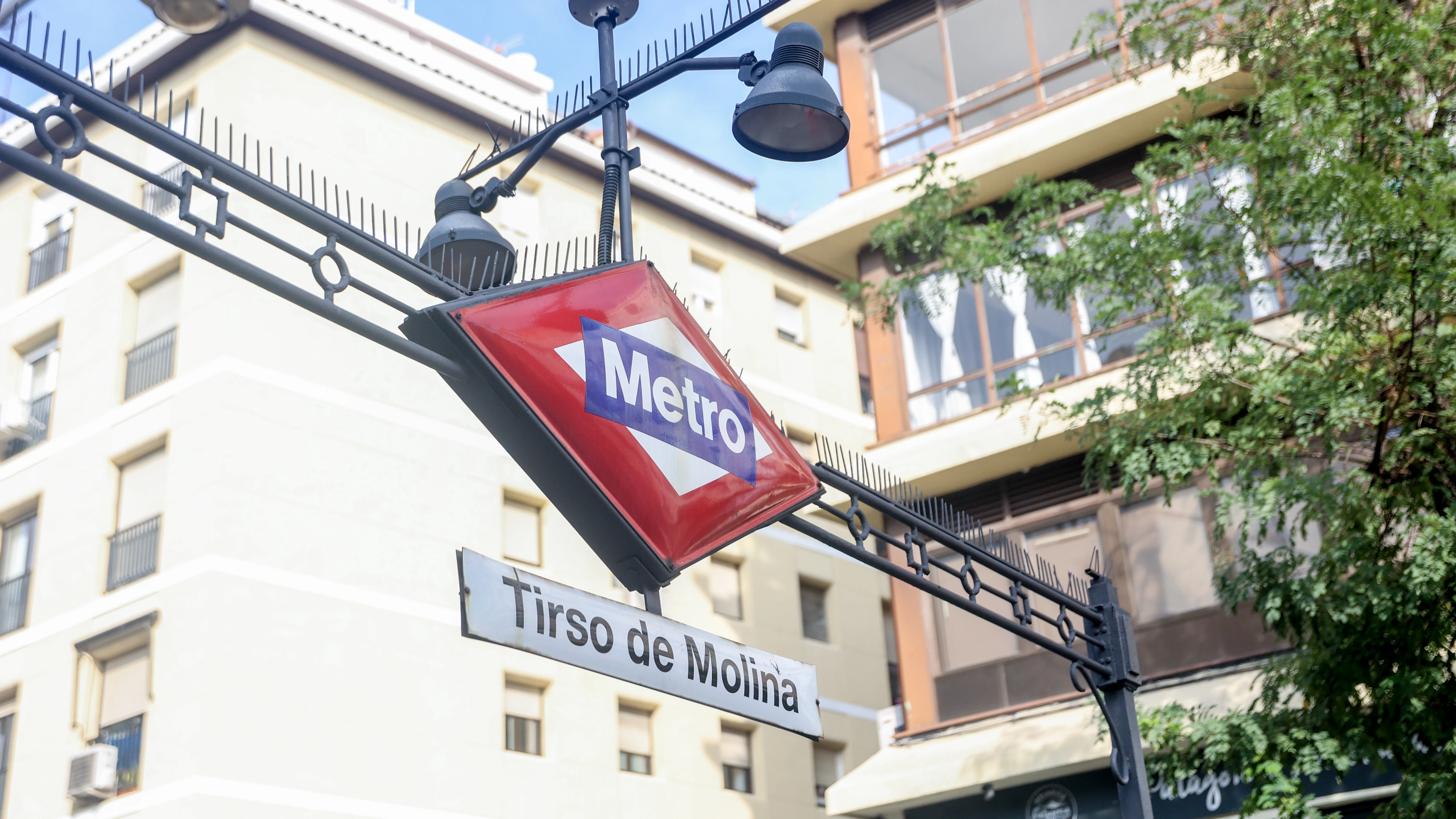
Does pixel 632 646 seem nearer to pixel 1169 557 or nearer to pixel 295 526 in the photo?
pixel 1169 557

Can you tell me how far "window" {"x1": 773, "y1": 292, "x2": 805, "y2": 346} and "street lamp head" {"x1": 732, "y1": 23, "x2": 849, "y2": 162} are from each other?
23768 millimetres

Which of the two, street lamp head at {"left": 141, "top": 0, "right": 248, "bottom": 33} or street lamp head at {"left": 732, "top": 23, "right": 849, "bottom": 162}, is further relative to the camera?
street lamp head at {"left": 732, "top": 23, "right": 849, "bottom": 162}

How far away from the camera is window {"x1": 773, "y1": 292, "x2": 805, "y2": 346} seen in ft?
102

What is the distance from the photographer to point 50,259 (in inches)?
994

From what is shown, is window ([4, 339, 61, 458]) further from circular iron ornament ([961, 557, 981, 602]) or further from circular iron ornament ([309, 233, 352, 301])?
circular iron ornament ([309, 233, 352, 301])

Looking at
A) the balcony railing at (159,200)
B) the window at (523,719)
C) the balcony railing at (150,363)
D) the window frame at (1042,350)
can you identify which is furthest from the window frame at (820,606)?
the balcony railing at (159,200)

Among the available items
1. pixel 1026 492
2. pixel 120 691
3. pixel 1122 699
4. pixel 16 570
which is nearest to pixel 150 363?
pixel 16 570

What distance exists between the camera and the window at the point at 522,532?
24.5 meters

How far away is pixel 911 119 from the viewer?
19.3m

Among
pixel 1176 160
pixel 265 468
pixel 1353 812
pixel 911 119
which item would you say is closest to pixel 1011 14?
pixel 911 119

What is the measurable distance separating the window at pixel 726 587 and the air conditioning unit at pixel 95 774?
1050 centimetres

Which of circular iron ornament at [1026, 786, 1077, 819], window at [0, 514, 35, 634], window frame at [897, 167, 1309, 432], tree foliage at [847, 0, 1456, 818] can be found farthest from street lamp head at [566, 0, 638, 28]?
window at [0, 514, 35, 634]

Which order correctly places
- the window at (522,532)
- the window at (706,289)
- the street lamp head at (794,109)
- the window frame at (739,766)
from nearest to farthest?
the street lamp head at (794,109) < the window at (522,532) < the window frame at (739,766) < the window at (706,289)

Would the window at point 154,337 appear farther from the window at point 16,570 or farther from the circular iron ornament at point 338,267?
the circular iron ornament at point 338,267
